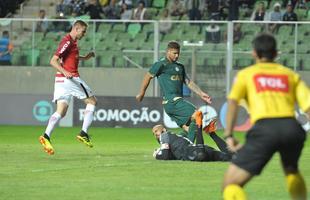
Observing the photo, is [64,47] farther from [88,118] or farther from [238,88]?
[238,88]

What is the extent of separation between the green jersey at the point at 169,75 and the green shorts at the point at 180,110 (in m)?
0.14

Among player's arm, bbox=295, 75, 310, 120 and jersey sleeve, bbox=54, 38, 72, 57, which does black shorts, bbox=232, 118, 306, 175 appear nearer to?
player's arm, bbox=295, 75, 310, 120

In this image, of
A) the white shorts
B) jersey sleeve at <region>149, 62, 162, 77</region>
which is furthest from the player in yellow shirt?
the white shorts

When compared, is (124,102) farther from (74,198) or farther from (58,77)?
(74,198)

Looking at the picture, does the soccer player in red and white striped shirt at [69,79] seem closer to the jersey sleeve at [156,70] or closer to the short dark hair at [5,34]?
the jersey sleeve at [156,70]

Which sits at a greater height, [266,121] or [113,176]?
[266,121]

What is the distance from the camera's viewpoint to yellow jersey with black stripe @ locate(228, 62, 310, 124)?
959 cm

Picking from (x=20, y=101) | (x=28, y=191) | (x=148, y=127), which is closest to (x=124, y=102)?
(x=148, y=127)

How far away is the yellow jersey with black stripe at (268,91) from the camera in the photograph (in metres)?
9.59

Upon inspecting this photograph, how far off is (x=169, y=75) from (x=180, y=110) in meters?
0.67

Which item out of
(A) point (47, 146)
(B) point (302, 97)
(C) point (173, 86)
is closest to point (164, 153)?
(C) point (173, 86)

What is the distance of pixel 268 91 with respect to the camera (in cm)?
962

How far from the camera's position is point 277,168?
52.4 feet

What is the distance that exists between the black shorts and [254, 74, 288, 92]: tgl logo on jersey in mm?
289
